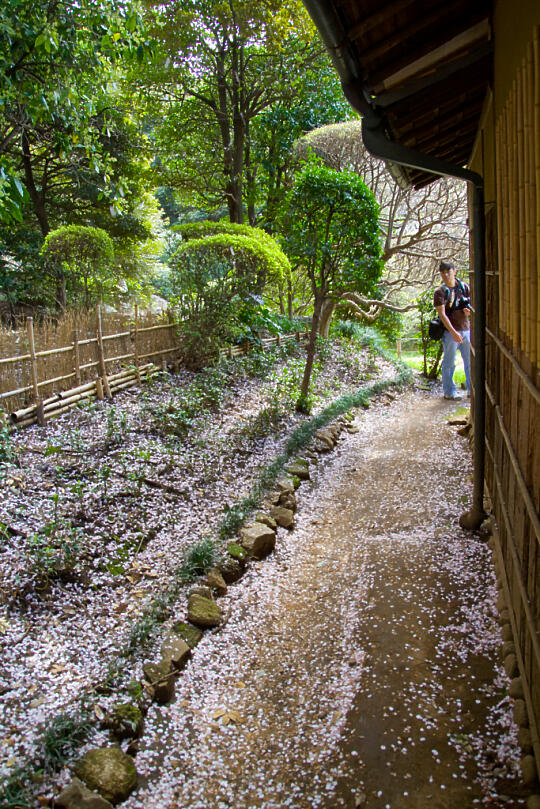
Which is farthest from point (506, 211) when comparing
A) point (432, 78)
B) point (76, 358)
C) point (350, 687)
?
point (76, 358)

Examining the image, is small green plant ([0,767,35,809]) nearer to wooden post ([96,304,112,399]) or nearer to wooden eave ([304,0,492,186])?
wooden eave ([304,0,492,186])

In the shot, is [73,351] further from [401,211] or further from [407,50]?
[401,211]

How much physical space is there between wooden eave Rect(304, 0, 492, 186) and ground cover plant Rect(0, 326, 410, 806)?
8.82 ft

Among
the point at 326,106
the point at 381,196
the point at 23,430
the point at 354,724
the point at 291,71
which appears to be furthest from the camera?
the point at 381,196

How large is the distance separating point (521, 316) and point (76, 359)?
5.31 metres

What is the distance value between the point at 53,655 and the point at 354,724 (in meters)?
1.36

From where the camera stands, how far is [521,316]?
6.56ft

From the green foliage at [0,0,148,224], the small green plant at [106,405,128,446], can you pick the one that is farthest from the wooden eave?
the small green plant at [106,405,128,446]

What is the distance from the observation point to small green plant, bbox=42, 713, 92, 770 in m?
1.93

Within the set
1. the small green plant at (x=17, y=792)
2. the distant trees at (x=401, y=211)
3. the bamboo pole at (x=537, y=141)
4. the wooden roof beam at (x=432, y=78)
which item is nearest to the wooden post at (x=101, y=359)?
the wooden roof beam at (x=432, y=78)

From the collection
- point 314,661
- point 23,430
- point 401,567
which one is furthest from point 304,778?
point 23,430

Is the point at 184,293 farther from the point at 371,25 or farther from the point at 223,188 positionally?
the point at 371,25

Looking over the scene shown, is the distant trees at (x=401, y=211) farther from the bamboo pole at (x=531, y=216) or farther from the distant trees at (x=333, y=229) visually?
the bamboo pole at (x=531, y=216)

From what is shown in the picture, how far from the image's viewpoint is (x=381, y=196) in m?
12.5
